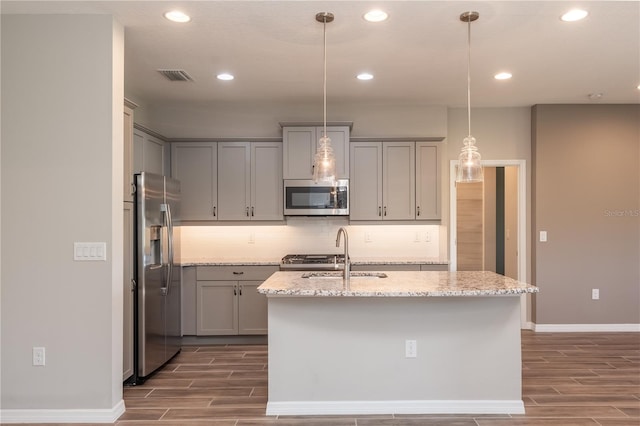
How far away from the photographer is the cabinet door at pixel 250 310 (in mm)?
4840

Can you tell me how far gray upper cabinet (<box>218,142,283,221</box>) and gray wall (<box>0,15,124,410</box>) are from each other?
2.19m

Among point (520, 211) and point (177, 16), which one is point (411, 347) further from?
point (520, 211)

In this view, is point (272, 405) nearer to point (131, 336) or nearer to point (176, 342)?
A: point (131, 336)

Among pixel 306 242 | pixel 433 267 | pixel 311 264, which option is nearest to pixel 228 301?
pixel 311 264

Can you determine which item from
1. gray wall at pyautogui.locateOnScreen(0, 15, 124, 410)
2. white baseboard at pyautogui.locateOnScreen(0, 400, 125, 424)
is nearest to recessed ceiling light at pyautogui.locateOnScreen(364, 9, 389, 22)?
gray wall at pyautogui.locateOnScreen(0, 15, 124, 410)

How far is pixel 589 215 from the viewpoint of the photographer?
5.27 meters

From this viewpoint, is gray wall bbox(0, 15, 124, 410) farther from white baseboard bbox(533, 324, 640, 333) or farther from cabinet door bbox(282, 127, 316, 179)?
white baseboard bbox(533, 324, 640, 333)

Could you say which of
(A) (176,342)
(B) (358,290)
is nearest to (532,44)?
(B) (358,290)

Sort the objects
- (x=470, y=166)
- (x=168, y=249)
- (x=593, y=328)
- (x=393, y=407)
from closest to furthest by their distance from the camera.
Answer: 1. (x=470, y=166)
2. (x=393, y=407)
3. (x=168, y=249)
4. (x=593, y=328)

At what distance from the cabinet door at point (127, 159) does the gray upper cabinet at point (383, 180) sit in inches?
94.9

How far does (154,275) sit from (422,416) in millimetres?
2364

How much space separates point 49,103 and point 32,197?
613 mm

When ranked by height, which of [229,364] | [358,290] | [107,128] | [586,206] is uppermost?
[107,128]

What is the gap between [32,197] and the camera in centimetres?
294
